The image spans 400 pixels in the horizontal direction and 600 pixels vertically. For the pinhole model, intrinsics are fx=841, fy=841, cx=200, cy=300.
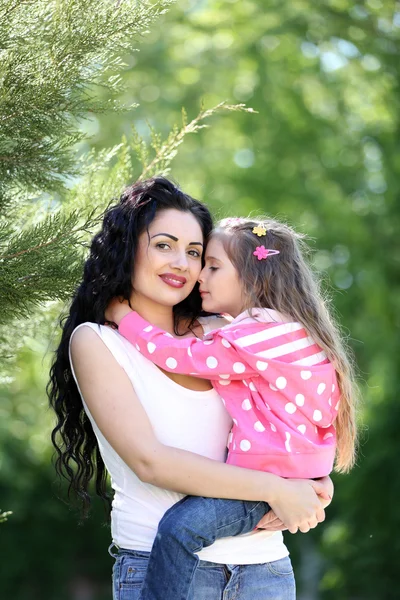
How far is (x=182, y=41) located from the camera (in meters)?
12.8

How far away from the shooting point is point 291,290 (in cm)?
288

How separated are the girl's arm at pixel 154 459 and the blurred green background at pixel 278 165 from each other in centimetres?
609

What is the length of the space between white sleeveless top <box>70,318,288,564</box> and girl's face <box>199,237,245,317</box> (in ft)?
1.13

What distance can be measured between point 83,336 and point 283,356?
638 millimetres

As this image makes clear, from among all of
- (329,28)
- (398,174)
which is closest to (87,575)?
(398,174)

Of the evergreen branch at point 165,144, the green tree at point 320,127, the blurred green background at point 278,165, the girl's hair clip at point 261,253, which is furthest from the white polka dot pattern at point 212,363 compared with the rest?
the green tree at point 320,127

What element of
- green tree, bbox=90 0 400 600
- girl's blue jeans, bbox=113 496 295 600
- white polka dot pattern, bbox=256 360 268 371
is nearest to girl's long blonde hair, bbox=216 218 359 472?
white polka dot pattern, bbox=256 360 268 371

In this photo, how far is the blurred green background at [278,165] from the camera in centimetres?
→ 914

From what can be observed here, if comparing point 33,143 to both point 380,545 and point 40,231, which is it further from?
point 380,545

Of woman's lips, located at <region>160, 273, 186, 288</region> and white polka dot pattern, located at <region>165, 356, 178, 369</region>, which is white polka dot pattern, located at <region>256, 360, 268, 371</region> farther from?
woman's lips, located at <region>160, 273, 186, 288</region>

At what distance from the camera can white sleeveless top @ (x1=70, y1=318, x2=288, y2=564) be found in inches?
99.3

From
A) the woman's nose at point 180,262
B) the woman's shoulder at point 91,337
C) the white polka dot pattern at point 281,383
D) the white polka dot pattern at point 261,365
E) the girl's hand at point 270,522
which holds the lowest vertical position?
the girl's hand at point 270,522

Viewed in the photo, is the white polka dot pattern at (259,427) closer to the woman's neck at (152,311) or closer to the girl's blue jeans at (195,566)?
the girl's blue jeans at (195,566)

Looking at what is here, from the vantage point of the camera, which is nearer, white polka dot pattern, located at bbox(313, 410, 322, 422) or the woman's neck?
white polka dot pattern, located at bbox(313, 410, 322, 422)
